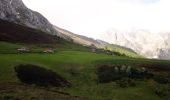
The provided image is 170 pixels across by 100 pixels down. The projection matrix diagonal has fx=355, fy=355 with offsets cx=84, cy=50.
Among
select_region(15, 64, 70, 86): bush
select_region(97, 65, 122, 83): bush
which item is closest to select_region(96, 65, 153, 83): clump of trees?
select_region(97, 65, 122, 83): bush

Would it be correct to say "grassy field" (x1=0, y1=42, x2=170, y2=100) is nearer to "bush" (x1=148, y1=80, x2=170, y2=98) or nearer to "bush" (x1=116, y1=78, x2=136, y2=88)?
"bush" (x1=148, y1=80, x2=170, y2=98)

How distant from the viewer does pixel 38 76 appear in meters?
61.6

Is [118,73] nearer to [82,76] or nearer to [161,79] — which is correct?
[82,76]

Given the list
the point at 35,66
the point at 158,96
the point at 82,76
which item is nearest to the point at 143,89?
the point at 158,96

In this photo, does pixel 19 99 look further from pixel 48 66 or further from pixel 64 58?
pixel 64 58

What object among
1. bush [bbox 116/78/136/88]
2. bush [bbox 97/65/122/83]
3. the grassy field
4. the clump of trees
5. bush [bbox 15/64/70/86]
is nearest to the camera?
the grassy field

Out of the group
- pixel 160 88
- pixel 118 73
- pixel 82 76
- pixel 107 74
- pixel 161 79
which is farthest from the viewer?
pixel 118 73

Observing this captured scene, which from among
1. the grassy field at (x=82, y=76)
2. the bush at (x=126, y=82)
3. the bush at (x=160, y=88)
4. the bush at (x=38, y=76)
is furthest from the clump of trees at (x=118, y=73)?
the bush at (x=38, y=76)

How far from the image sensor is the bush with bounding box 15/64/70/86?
59916 mm

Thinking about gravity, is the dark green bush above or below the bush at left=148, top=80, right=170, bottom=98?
above

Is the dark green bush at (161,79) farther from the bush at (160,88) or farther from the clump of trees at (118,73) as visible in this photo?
the bush at (160,88)

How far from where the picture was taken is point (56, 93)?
176 ft

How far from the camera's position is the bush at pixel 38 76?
59916mm

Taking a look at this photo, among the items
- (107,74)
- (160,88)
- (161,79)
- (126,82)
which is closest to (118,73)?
(107,74)
